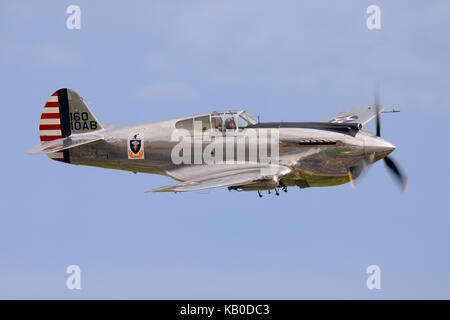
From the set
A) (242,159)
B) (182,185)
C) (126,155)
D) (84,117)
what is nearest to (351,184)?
(242,159)

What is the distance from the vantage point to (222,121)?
25594mm

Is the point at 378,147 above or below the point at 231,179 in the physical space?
above

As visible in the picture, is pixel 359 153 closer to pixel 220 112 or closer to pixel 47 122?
pixel 220 112

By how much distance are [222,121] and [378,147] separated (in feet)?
15.0

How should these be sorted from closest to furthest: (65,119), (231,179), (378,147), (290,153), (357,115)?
1. (231,179)
2. (378,147)
3. (290,153)
4. (65,119)
5. (357,115)

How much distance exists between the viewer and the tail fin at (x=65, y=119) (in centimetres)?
2762

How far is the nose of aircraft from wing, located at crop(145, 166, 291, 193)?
7.75 feet

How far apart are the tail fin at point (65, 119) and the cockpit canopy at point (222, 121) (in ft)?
12.0

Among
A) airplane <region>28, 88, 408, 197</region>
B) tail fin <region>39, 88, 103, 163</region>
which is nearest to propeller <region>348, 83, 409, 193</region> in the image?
airplane <region>28, 88, 408, 197</region>

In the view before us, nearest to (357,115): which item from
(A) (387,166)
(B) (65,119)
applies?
(A) (387,166)

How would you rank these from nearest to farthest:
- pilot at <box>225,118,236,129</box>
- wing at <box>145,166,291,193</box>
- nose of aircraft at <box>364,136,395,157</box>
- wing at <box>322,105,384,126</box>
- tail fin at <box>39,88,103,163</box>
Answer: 1. wing at <box>145,166,291,193</box>
2. nose of aircraft at <box>364,136,395,157</box>
3. pilot at <box>225,118,236,129</box>
4. tail fin at <box>39,88,103,163</box>
5. wing at <box>322,105,384,126</box>

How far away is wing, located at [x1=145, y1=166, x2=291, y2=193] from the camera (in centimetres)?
2379

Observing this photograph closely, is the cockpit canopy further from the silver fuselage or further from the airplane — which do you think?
the silver fuselage

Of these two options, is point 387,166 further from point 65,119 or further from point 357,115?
point 65,119
